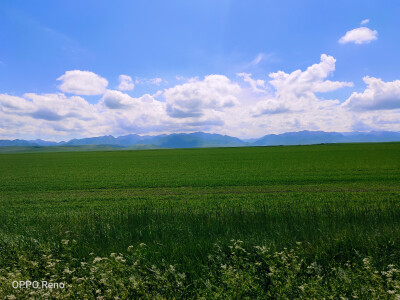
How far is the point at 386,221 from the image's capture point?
26.1 feet

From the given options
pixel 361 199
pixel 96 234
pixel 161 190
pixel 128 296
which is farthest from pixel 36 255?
pixel 361 199

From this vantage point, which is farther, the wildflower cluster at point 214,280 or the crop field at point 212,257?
the crop field at point 212,257

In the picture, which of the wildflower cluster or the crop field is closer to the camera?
the wildflower cluster

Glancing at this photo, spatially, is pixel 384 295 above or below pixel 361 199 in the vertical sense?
above

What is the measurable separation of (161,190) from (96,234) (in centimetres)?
1263

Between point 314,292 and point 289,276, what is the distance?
1.87 feet

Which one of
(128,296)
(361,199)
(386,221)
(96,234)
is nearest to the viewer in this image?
(128,296)

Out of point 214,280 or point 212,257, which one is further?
point 212,257

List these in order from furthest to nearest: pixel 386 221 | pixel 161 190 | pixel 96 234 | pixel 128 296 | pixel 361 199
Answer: pixel 161 190
pixel 361 199
pixel 386 221
pixel 96 234
pixel 128 296

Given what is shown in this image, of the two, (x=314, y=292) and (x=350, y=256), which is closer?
(x=314, y=292)

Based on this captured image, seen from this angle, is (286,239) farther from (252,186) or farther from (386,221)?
(252,186)

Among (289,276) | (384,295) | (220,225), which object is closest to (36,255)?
(220,225)

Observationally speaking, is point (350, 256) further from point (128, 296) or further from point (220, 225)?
point (128, 296)

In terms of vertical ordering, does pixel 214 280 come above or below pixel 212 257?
below
